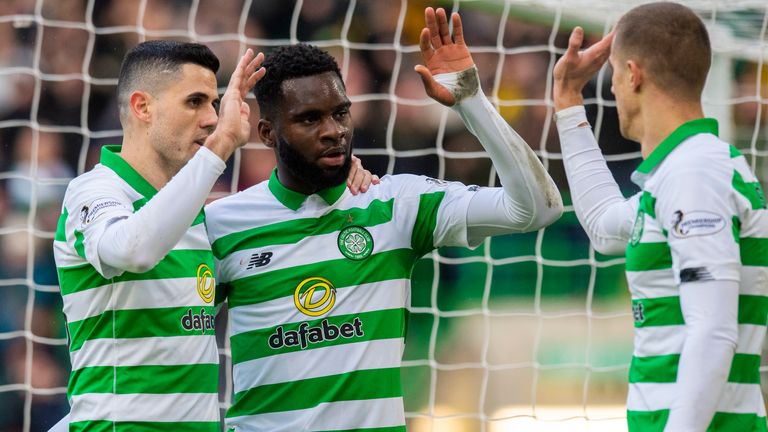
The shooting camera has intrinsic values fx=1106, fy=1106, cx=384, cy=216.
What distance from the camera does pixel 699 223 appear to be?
203cm

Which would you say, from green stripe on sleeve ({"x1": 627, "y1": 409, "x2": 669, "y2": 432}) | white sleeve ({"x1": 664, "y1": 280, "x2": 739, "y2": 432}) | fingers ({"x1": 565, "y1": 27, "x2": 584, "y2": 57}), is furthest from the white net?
white sleeve ({"x1": 664, "y1": 280, "x2": 739, "y2": 432})

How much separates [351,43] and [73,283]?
104 inches

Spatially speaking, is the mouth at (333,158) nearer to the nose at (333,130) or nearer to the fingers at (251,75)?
the nose at (333,130)

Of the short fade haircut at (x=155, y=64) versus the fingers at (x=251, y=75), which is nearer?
the fingers at (x=251, y=75)

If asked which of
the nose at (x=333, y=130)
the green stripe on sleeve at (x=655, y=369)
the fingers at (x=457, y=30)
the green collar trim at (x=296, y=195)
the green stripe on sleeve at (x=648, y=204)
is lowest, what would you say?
the green stripe on sleeve at (x=655, y=369)

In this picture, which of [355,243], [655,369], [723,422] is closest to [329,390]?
[355,243]

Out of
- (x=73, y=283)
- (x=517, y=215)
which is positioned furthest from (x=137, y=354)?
(x=517, y=215)

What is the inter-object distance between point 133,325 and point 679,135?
1.34 metres

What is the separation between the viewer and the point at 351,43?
5.09 meters

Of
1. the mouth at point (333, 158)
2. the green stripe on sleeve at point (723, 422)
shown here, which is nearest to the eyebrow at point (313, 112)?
the mouth at point (333, 158)

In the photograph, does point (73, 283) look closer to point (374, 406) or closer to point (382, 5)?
point (374, 406)

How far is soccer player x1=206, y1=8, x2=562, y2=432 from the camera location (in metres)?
2.78

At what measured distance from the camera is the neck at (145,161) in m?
2.85

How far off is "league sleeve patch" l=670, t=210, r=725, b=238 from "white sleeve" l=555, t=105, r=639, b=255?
41cm
